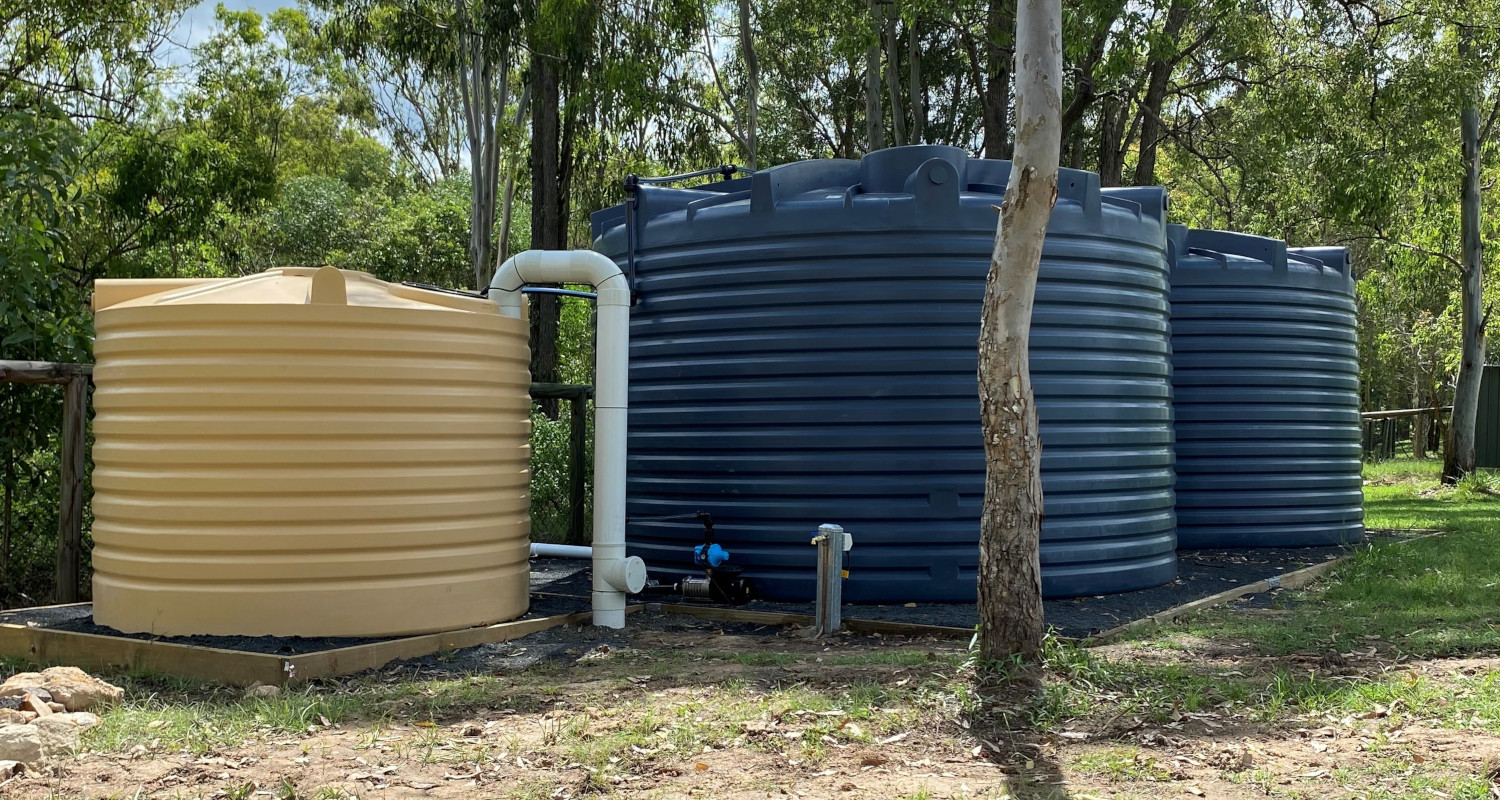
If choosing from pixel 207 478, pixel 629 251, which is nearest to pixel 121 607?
pixel 207 478

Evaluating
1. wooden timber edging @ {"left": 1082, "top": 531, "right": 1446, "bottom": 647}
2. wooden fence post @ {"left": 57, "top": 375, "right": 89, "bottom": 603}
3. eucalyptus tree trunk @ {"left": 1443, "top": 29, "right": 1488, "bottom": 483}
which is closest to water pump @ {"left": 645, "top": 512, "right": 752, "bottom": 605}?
wooden timber edging @ {"left": 1082, "top": 531, "right": 1446, "bottom": 647}

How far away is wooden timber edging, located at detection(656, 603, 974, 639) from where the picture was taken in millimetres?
6348

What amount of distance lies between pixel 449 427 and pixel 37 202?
14.2 feet

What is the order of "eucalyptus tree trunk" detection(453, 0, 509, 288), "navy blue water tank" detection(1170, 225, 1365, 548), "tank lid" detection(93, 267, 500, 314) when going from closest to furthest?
"tank lid" detection(93, 267, 500, 314)
"navy blue water tank" detection(1170, 225, 1365, 548)
"eucalyptus tree trunk" detection(453, 0, 509, 288)

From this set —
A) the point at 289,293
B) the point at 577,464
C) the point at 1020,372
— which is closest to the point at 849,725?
the point at 1020,372

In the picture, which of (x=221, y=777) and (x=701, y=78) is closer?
(x=221, y=777)

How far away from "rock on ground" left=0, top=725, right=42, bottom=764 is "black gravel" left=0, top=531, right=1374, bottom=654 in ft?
4.83

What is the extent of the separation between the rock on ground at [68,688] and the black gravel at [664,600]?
71cm

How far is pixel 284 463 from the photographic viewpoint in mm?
5801

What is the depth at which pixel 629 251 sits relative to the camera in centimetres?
801

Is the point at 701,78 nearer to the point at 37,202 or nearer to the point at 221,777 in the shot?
the point at 37,202

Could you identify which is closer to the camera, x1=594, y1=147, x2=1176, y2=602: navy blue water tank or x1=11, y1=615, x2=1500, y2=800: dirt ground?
x1=11, y1=615, x2=1500, y2=800: dirt ground

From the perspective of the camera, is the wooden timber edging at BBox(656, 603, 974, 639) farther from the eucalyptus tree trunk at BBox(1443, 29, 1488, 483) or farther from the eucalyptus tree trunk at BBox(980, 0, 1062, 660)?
the eucalyptus tree trunk at BBox(1443, 29, 1488, 483)

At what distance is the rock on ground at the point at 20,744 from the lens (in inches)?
156
